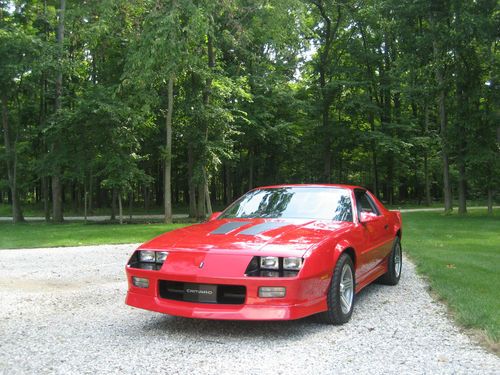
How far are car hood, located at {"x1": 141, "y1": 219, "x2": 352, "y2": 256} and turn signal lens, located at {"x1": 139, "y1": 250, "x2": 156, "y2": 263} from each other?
0.06m

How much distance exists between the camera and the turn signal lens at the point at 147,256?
477 cm

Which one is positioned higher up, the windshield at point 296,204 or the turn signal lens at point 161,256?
the windshield at point 296,204

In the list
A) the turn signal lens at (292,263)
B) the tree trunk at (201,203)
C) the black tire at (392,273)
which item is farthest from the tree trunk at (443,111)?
the turn signal lens at (292,263)

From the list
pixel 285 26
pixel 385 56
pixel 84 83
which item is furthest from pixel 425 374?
pixel 385 56

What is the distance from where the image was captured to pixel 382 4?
24031 millimetres

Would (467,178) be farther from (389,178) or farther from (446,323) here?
(446,323)

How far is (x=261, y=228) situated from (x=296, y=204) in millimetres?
965

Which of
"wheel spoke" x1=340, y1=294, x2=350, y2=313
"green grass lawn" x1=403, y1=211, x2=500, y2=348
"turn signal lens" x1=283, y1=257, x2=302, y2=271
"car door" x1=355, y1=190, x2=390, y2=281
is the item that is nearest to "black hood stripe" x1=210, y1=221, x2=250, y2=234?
"turn signal lens" x1=283, y1=257, x2=302, y2=271

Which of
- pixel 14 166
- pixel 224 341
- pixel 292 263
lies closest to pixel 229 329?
pixel 224 341

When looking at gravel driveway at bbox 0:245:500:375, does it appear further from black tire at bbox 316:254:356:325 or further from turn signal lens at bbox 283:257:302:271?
turn signal lens at bbox 283:257:302:271

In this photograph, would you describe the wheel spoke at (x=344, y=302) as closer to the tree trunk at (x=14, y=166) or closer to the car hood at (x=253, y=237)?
the car hood at (x=253, y=237)

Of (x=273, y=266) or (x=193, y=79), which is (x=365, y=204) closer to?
(x=273, y=266)

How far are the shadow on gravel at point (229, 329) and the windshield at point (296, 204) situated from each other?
1273 mm

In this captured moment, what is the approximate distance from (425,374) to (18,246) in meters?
12.1
